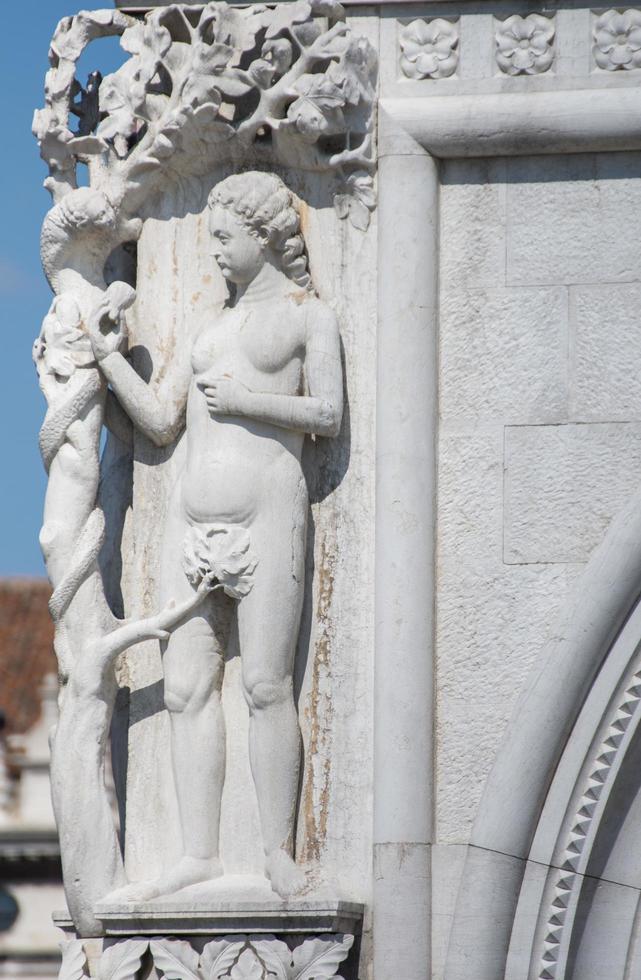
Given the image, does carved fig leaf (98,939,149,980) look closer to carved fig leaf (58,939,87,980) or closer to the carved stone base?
the carved stone base

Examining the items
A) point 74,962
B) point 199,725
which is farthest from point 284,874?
point 74,962

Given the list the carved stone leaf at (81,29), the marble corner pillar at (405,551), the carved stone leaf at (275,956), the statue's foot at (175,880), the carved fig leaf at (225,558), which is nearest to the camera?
the carved stone leaf at (275,956)

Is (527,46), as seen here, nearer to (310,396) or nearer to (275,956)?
(310,396)

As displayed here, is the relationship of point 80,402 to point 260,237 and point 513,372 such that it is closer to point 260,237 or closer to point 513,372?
point 260,237

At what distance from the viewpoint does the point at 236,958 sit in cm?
741

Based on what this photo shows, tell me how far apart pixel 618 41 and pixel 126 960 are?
371cm

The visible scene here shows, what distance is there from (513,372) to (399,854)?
175cm

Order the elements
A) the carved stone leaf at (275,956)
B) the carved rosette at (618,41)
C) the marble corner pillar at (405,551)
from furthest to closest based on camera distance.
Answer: the carved rosette at (618,41), the marble corner pillar at (405,551), the carved stone leaf at (275,956)

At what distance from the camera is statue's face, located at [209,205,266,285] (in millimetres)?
7918

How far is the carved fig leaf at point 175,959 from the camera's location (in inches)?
293

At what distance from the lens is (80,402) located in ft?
26.3

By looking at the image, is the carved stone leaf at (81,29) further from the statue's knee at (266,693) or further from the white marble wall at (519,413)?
the statue's knee at (266,693)

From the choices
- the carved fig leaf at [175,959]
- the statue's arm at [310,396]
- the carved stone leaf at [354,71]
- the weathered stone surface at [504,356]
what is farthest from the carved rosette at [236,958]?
the carved stone leaf at [354,71]

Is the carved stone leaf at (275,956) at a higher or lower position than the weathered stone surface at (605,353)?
lower
